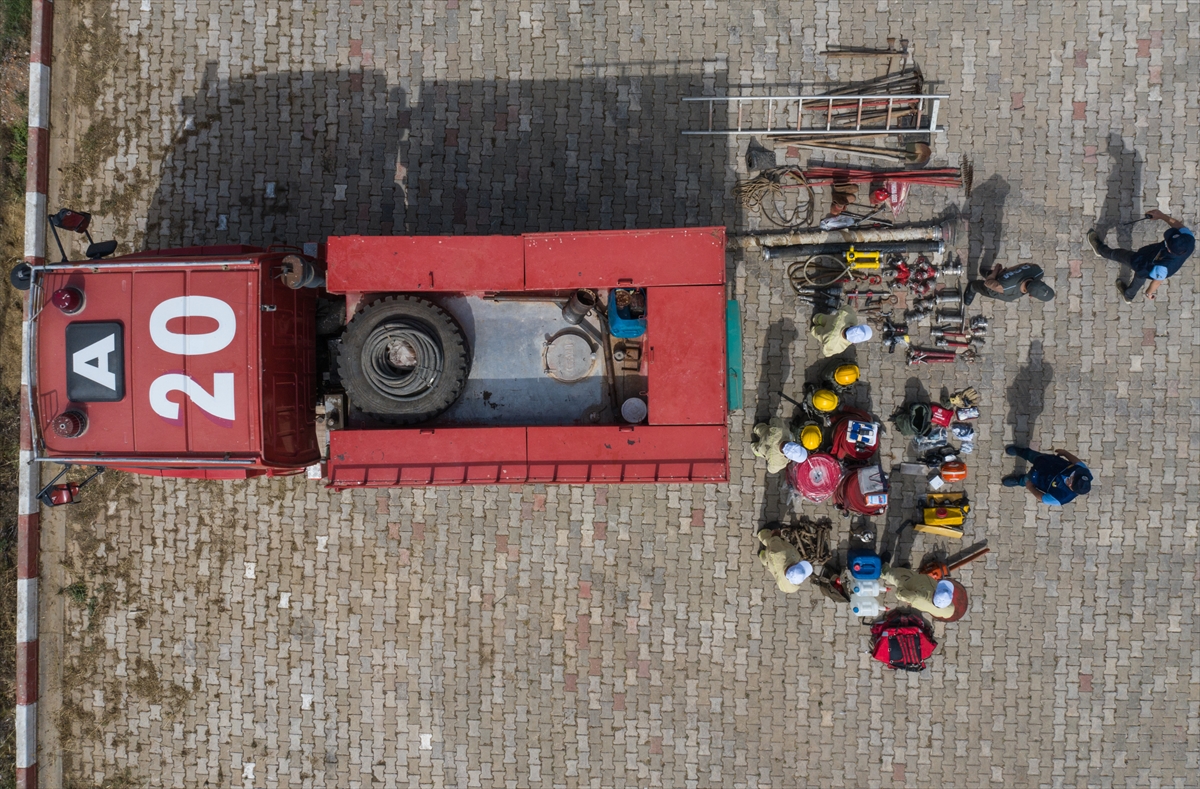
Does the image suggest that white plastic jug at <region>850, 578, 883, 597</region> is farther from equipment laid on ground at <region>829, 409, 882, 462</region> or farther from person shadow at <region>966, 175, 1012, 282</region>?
person shadow at <region>966, 175, 1012, 282</region>

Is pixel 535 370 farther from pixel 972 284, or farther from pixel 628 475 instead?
pixel 972 284

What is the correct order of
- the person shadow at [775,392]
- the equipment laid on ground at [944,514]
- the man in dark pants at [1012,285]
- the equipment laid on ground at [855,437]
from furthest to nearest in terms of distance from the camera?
1. the person shadow at [775,392]
2. the equipment laid on ground at [944,514]
3. the equipment laid on ground at [855,437]
4. the man in dark pants at [1012,285]

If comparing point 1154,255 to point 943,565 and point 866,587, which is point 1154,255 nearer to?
point 943,565

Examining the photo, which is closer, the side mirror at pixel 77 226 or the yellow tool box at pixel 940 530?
the side mirror at pixel 77 226

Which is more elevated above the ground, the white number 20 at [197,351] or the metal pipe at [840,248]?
the metal pipe at [840,248]

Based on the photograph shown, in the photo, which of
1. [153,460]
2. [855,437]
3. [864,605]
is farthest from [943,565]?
[153,460]

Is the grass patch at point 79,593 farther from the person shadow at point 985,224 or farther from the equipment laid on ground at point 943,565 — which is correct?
the person shadow at point 985,224

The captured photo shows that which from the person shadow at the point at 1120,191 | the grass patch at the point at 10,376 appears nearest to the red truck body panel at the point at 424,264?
the grass patch at the point at 10,376
